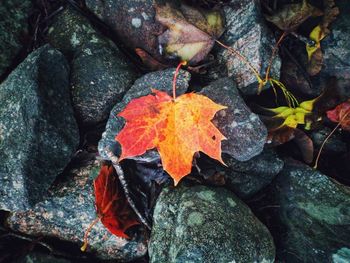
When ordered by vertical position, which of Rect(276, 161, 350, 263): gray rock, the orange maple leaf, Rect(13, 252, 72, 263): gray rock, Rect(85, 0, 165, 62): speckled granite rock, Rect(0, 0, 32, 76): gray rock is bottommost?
Rect(276, 161, 350, 263): gray rock

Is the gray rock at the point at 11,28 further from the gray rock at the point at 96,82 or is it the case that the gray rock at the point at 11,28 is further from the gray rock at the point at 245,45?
the gray rock at the point at 245,45

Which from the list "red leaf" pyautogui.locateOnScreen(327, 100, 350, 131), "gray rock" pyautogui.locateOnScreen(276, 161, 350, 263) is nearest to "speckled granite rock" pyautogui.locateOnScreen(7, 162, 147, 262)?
"gray rock" pyautogui.locateOnScreen(276, 161, 350, 263)

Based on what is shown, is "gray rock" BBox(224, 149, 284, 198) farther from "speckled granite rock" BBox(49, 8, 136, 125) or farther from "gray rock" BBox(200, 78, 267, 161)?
"speckled granite rock" BBox(49, 8, 136, 125)

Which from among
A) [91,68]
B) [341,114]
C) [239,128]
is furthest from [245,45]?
[91,68]

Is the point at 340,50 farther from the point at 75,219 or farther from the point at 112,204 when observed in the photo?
the point at 75,219

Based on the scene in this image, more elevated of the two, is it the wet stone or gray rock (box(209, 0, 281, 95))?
gray rock (box(209, 0, 281, 95))

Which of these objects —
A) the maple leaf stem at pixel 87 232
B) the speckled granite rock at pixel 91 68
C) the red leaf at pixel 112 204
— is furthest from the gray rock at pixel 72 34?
the maple leaf stem at pixel 87 232

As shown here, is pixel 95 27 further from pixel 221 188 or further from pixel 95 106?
pixel 221 188
